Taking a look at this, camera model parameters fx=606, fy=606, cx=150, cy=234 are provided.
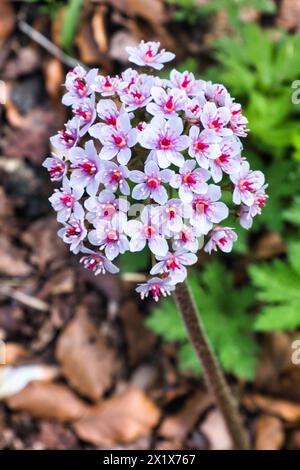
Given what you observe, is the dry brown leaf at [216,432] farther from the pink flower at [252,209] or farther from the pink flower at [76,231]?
the pink flower at [76,231]

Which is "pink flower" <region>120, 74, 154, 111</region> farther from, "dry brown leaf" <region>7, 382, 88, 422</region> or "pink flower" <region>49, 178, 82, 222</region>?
"dry brown leaf" <region>7, 382, 88, 422</region>

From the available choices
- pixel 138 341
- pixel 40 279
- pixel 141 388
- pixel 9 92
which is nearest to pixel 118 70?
pixel 9 92

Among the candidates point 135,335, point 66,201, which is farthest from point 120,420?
point 66,201

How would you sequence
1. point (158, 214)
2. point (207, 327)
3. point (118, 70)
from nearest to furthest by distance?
point (158, 214) → point (207, 327) → point (118, 70)

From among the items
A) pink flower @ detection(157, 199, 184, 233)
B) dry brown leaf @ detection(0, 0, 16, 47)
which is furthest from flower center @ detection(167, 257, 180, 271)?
dry brown leaf @ detection(0, 0, 16, 47)

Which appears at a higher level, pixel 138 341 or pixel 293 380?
pixel 138 341

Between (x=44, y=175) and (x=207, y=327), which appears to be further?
(x=44, y=175)

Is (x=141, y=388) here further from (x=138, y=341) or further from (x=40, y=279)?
(x=40, y=279)
